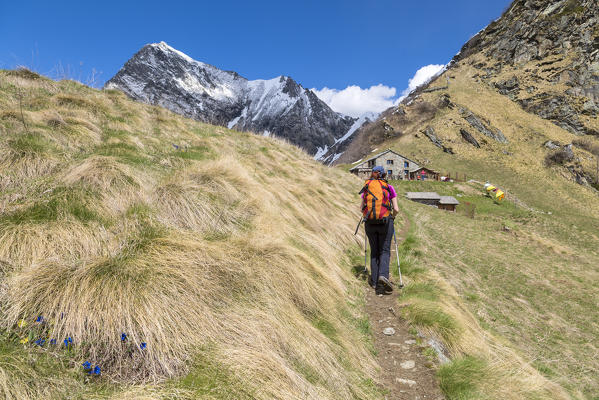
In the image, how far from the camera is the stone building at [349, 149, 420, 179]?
6225 cm

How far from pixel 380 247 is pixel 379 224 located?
56 centimetres

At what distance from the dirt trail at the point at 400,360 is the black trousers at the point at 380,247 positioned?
81 cm

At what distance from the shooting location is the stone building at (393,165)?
204 feet

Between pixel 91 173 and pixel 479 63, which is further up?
pixel 479 63

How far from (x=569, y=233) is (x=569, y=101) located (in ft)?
288

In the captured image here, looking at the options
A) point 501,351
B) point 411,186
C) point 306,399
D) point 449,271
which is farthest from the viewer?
point 411,186

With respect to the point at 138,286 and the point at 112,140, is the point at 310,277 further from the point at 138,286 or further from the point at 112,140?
the point at 112,140

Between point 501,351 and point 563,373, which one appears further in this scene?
point 563,373

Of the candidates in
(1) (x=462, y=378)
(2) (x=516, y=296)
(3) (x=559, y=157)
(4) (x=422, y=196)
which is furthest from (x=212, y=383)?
(3) (x=559, y=157)

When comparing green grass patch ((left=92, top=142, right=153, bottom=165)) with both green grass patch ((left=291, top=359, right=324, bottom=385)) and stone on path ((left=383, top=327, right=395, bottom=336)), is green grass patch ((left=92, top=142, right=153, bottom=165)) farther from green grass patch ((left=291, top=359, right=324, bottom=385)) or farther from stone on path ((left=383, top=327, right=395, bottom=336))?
stone on path ((left=383, top=327, right=395, bottom=336))

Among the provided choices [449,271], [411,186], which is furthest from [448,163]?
[449,271]

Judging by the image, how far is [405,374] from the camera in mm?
3799

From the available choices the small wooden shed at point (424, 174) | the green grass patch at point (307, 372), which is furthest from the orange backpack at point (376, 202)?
the small wooden shed at point (424, 174)

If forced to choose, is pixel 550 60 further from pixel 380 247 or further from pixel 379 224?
pixel 380 247
